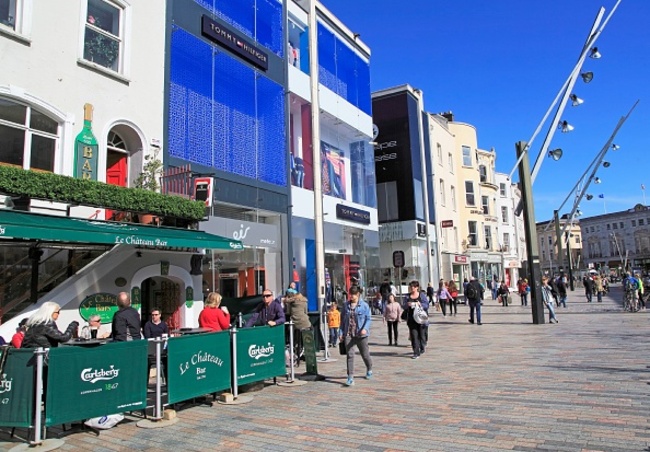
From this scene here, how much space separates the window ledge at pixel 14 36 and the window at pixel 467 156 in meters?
34.7

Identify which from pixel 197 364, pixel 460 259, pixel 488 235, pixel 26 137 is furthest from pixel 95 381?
pixel 488 235

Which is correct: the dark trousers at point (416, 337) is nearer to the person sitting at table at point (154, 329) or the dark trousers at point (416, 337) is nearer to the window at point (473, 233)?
the person sitting at table at point (154, 329)

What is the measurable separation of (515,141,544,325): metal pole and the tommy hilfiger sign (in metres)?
9.85

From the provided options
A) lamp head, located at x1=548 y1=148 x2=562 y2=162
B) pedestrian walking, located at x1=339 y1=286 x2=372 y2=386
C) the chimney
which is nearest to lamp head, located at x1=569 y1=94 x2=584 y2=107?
lamp head, located at x1=548 y1=148 x2=562 y2=162

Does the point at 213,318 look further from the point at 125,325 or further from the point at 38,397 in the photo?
the point at 38,397

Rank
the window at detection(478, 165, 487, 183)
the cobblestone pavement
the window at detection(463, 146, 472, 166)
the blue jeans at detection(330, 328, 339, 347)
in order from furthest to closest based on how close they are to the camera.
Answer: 1. the window at detection(478, 165, 487, 183)
2. the window at detection(463, 146, 472, 166)
3. the blue jeans at detection(330, 328, 339, 347)
4. the cobblestone pavement

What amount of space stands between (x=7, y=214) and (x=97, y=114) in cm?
426

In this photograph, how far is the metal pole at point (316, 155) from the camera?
60.2ft

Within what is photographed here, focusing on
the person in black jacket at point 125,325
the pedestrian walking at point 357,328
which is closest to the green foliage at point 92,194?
the person in black jacket at point 125,325

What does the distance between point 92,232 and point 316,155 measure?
1151 cm

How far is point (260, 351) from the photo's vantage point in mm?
8398

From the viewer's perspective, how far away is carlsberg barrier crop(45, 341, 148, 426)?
566cm

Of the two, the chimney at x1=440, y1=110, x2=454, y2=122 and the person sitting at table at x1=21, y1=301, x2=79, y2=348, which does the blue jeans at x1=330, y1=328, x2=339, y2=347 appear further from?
the chimney at x1=440, y1=110, x2=454, y2=122

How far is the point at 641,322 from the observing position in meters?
Result: 16.5
